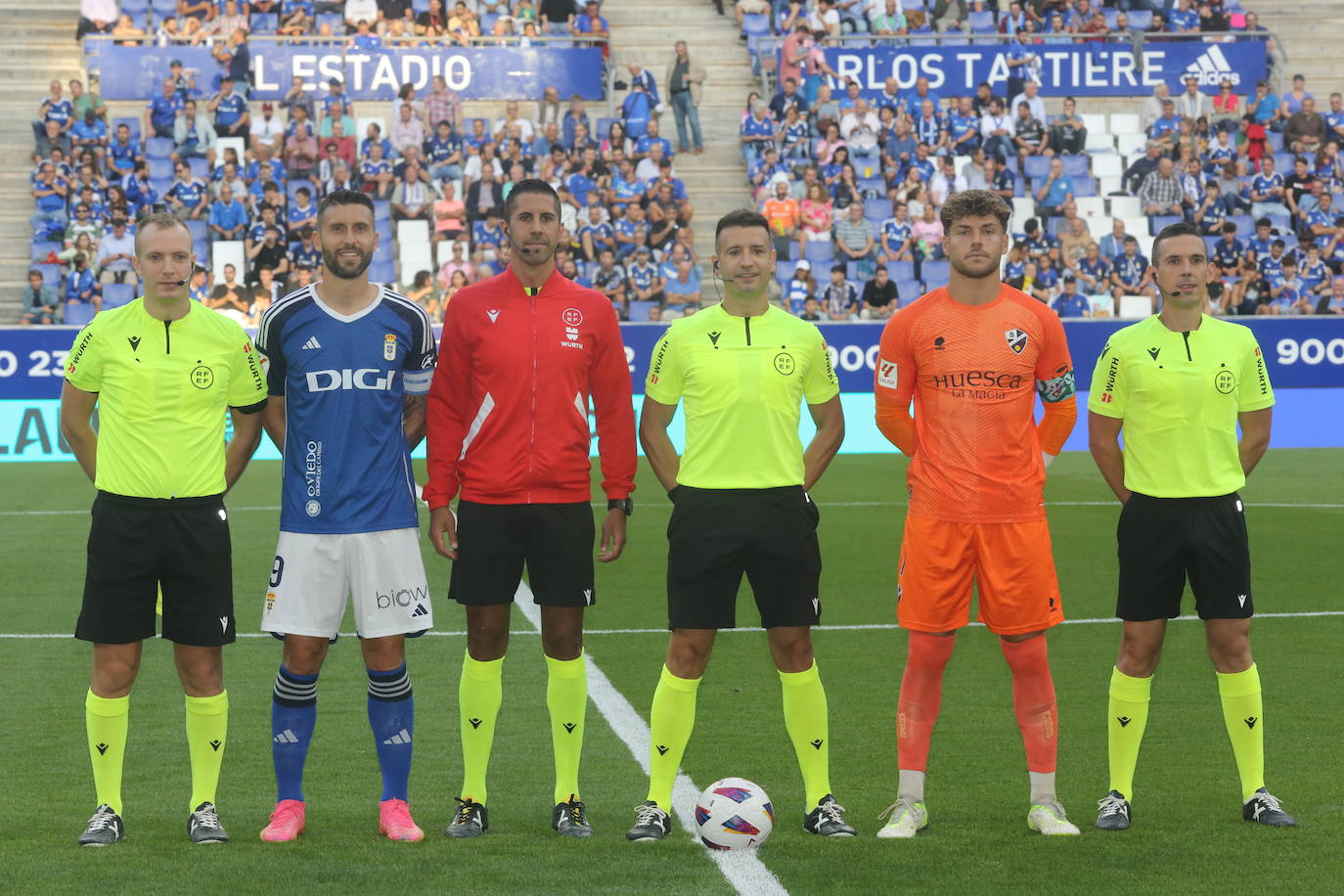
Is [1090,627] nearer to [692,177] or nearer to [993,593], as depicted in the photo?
[993,593]

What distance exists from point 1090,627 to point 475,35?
2055 centimetres

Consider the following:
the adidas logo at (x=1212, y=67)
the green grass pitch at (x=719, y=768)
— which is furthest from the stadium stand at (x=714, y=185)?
the green grass pitch at (x=719, y=768)

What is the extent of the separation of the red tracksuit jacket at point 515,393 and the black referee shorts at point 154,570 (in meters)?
0.78

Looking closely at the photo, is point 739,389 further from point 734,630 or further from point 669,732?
point 734,630

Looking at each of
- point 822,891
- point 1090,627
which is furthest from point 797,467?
point 1090,627

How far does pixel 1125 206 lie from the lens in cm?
2694

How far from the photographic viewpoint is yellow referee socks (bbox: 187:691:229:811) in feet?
18.6

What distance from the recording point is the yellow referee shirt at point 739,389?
571 centimetres

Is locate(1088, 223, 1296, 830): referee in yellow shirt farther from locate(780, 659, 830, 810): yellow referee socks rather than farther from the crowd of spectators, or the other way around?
the crowd of spectators

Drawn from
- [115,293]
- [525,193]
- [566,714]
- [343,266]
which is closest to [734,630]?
[566,714]

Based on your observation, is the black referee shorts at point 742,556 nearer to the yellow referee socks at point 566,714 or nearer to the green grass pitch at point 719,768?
the yellow referee socks at point 566,714

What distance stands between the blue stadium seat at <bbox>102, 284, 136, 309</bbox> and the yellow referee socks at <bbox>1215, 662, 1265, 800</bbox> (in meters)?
18.8

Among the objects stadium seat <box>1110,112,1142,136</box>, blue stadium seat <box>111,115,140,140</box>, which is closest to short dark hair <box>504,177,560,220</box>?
blue stadium seat <box>111,115,140,140</box>

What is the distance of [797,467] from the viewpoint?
579cm
